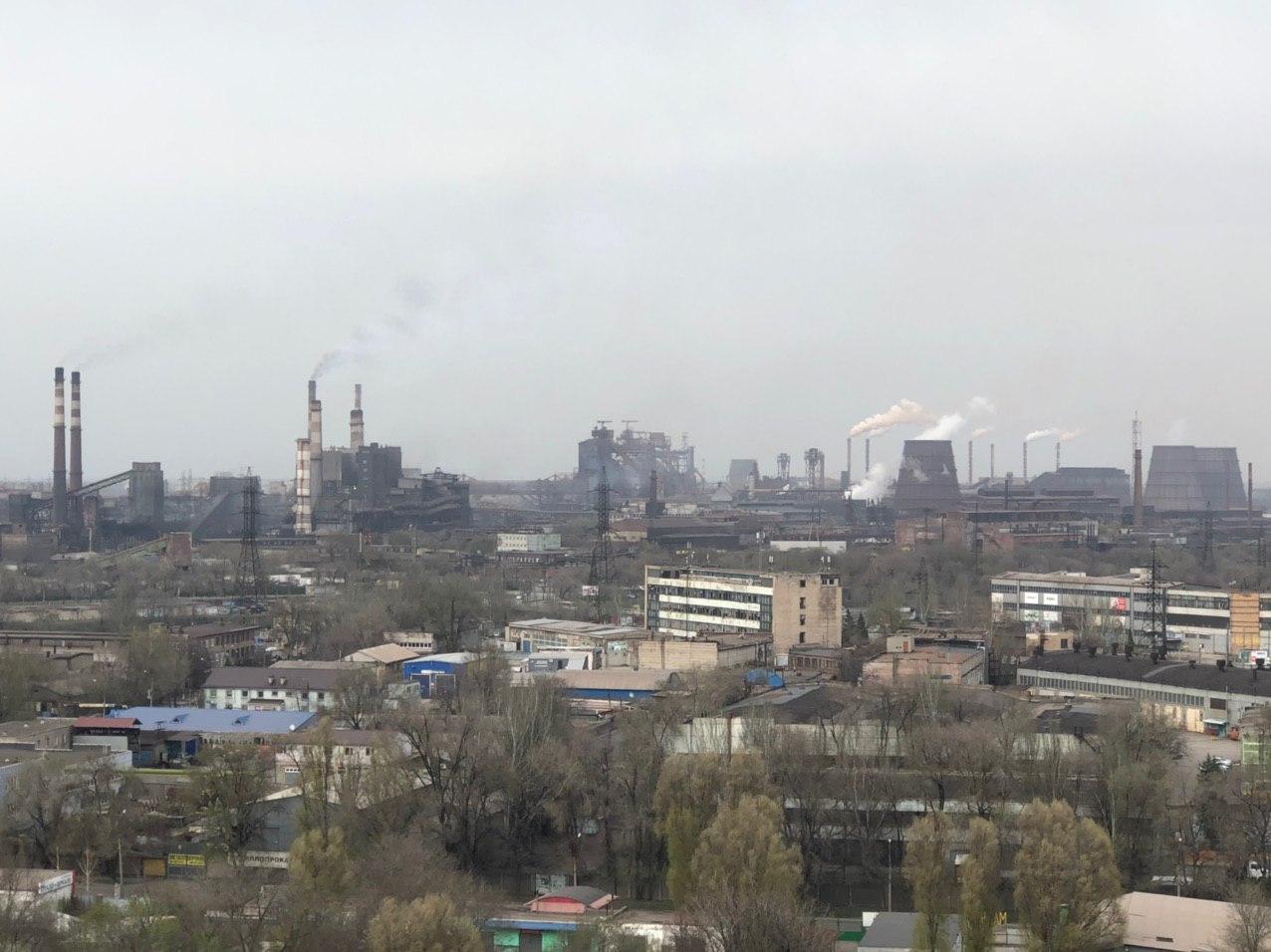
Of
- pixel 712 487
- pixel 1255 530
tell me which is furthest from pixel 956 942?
pixel 712 487

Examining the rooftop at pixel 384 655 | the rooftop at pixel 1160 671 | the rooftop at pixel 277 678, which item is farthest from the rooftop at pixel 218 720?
the rooftop at pixel 1160 671

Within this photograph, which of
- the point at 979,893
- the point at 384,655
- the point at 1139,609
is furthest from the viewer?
the point at 1139,609

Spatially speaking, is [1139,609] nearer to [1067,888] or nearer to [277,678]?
[277,678]

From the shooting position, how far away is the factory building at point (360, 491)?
153 feet

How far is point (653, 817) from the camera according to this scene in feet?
40.7

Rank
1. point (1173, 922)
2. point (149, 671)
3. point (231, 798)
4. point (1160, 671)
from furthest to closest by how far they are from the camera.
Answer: point (149, 671)
point (1160, 671)
point (231, 798)
point (1173, 922)

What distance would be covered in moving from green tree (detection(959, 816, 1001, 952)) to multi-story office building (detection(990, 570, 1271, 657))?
42.1 ft

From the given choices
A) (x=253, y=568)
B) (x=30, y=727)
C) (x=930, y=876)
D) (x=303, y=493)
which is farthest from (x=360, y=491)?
(x=930, y=876)

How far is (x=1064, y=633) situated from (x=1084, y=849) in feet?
43.6

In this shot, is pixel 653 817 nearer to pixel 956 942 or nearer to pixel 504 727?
pixel 504 727

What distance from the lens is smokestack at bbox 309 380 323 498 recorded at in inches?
1818

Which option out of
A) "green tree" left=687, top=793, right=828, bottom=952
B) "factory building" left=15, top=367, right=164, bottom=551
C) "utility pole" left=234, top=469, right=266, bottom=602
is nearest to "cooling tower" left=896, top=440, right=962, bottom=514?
"factory building" left=15, top=367, right=164, bottom=551

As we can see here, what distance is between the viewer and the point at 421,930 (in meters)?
8.43

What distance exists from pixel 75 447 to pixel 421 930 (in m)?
35.4
